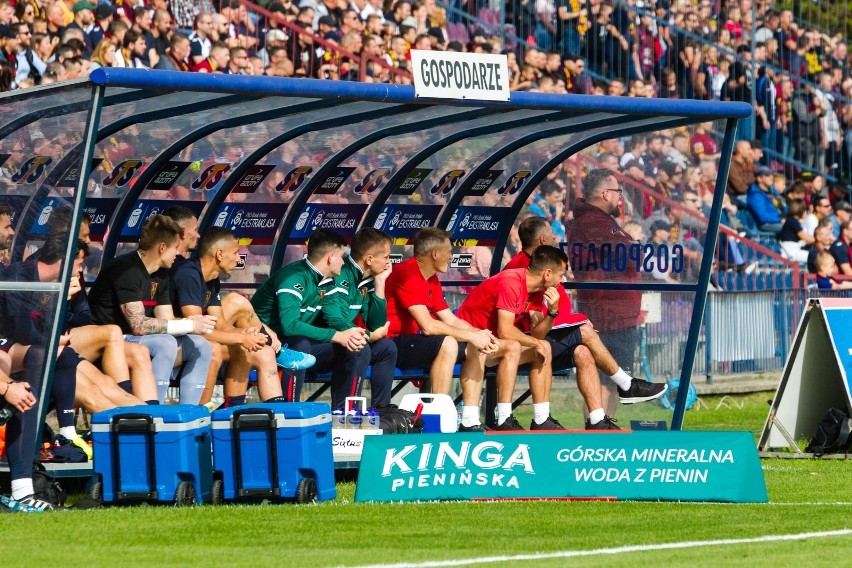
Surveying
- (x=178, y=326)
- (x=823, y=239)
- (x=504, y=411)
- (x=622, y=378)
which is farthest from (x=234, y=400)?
(x=823, y=239)

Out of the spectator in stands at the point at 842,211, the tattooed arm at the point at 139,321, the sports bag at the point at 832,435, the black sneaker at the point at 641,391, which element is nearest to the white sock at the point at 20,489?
the tattooed arm at the point at 139,321

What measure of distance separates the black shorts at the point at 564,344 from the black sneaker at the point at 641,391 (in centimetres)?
49

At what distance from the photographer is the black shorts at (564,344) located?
13125 millimetres

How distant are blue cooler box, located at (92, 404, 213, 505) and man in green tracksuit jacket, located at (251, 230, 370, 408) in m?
2.44

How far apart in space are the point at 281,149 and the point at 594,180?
2528mm

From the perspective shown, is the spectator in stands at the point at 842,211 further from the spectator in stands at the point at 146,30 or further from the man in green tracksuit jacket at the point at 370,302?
the man in green tracksuit jacket at the point at 370,302

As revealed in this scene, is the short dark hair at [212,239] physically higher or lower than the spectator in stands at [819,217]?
higher

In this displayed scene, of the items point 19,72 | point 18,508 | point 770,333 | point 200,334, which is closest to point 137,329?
point 200,334

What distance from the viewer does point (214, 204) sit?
12.5 meters

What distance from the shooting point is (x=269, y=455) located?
9.62 m

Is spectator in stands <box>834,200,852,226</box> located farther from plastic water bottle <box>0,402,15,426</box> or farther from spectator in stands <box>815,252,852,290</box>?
plastic water bottle <box>0,402,15,426</box>

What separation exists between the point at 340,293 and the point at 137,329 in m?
1.80

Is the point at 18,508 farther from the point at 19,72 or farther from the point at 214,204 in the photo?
the point at 19,72

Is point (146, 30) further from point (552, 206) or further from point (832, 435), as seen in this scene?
point (832, 435)
